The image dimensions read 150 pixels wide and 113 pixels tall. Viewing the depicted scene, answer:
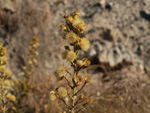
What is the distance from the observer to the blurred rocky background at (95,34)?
140 inches

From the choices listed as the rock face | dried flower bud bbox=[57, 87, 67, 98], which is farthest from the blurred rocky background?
dried flower bud bbox=[57, 87, 67, 98]

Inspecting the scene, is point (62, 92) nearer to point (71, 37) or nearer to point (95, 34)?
point (71, 37)

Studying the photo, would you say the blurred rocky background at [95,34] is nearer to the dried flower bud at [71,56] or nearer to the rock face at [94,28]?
the rock face at [94,28]

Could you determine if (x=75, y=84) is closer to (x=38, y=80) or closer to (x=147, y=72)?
(x=38, y=80)

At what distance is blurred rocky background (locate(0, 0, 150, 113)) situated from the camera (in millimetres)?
3568

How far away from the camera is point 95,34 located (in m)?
4.12

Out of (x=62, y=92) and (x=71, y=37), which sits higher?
(x=71, y=37)

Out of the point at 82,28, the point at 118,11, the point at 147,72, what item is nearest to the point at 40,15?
the point at 118,11

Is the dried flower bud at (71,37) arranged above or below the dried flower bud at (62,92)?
above

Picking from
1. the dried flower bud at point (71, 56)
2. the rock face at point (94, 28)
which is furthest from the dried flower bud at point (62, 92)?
the rock face at point (94, 28)

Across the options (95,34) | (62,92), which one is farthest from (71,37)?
(95,34)

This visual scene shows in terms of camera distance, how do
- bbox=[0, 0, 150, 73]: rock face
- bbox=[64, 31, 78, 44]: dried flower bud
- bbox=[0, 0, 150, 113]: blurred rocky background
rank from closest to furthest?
bbox=[64, 31, 78, 44]: dried flower bud < bbox=[0, 0, 150, 113]: blurred rocky background < bbox=[0, 0, 150, 73]: rock face

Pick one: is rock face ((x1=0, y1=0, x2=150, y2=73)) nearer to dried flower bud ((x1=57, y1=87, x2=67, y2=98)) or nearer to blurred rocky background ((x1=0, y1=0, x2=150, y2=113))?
blurred rocky background ((x1=0, y1=0, x2=150, y2=113))

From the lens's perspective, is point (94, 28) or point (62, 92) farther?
point (94, 28)
